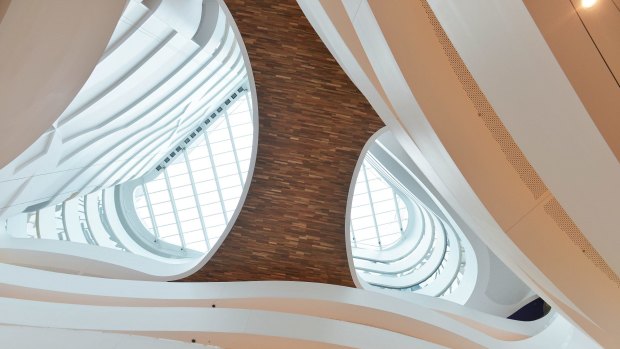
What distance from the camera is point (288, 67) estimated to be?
7.98m

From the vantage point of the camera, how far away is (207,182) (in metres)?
19.0

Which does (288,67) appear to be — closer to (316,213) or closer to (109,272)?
(316,213)

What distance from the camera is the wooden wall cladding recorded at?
26.0 ft

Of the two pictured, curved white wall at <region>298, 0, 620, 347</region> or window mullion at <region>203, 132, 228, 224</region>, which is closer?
curved white wall at <region>298, 0, 620, 347</region>

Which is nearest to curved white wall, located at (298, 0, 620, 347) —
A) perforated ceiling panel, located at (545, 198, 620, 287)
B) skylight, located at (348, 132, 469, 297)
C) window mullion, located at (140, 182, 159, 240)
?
perforated ceiling panel, located at (545, 198, 620, 287)

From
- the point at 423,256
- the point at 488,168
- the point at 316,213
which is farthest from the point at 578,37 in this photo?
the point at 423,256

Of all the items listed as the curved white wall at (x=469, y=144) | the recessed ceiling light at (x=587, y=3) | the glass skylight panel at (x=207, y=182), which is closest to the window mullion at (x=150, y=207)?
the glass skylight panel at (x=207, y=182)

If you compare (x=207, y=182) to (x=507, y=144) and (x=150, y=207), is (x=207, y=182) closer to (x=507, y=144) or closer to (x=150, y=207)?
(x=150, y=207)

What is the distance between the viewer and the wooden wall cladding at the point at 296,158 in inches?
312

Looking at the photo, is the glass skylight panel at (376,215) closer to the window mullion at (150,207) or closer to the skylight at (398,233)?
the skylight at (398,233)

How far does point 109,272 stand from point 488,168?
7.07 meters

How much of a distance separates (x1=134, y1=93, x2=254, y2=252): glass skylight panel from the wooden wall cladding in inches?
391

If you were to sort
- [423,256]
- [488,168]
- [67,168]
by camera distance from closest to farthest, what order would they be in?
1. [488,168]
2. [67,168]
3. [423,256]

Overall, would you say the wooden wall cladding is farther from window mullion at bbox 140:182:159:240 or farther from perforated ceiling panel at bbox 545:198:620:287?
window mullion at bbox 140:182:159:240
